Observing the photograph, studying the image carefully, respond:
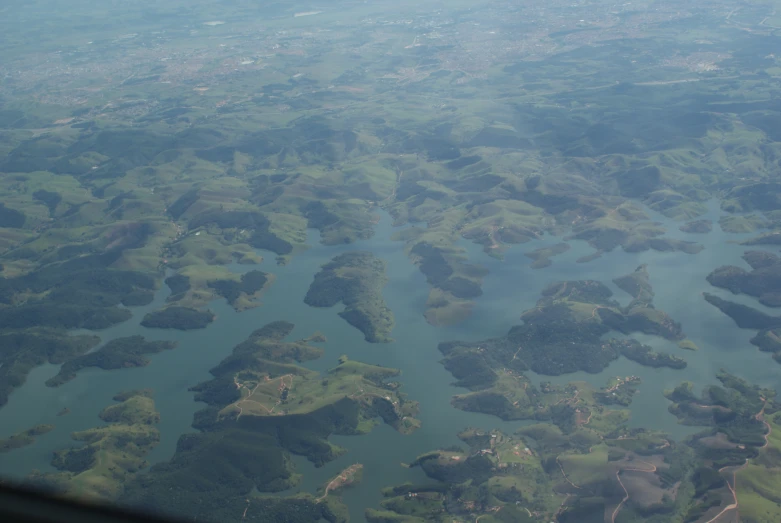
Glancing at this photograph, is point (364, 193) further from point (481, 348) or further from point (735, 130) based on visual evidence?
point (735, 130)

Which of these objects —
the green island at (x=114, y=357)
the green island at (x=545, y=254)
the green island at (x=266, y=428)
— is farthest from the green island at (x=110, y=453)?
the green island at (x=545, y=254)

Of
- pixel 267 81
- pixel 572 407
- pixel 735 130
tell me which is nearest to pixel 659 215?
pixel 735 130

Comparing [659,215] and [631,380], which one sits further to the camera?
[659,215]

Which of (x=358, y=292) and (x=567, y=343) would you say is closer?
(x=567, y=343)

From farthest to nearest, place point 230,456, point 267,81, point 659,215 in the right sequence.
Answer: point 267,81 → point 659,215 → point 230,456

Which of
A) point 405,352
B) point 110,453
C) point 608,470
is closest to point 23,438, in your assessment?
point 110,453

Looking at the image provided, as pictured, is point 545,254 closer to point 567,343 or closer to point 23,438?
point 567,343

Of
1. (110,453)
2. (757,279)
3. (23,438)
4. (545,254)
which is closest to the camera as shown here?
(110,453)

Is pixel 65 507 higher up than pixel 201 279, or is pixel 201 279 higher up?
pixel 65 507
